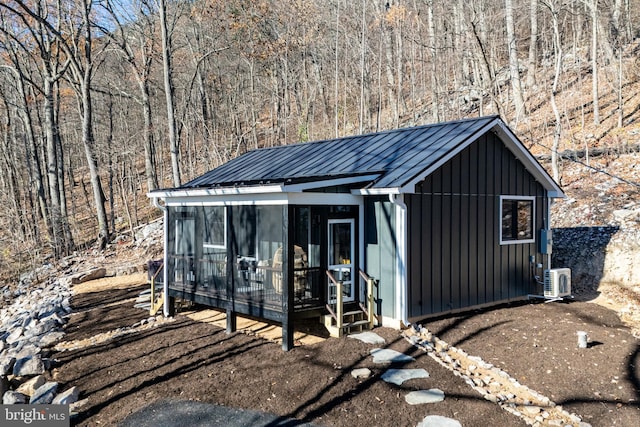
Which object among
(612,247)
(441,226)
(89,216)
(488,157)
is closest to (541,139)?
(612,247)

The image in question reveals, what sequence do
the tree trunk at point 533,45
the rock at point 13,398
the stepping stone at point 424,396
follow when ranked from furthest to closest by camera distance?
the tree trunk at point 533,45, the rock at point 13,398, the stepping stone at point 424,396

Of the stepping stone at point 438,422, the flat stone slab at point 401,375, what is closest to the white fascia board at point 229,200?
the flat stone slab at point 401,375

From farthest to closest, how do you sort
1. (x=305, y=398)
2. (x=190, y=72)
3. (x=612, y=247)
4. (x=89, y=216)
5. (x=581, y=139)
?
(x=89, y=216) < (x=190, y=72) < (x=581, y=139) < (x=612, y=247) < (x=305, y=398)

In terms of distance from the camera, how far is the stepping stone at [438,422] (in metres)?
5.38

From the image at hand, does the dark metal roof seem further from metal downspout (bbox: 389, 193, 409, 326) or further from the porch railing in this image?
the porch railing

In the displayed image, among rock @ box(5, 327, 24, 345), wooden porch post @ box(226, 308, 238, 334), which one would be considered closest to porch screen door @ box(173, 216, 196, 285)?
wooden porch post @ box(226, 308, 238, 334)

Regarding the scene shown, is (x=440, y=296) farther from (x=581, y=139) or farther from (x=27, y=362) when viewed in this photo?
(x=581, y=139)

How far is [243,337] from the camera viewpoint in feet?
29.5

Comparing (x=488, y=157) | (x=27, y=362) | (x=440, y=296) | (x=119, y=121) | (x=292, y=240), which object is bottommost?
(x=27, y=362)

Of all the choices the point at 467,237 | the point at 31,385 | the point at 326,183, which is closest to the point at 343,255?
the point at 326,183

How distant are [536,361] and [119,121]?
96.1ft

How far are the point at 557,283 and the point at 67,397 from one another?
32.9ft

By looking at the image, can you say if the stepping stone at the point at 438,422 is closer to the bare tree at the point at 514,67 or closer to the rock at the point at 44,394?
the rock at the point at 44,394

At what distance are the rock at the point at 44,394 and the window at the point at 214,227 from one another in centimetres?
454
